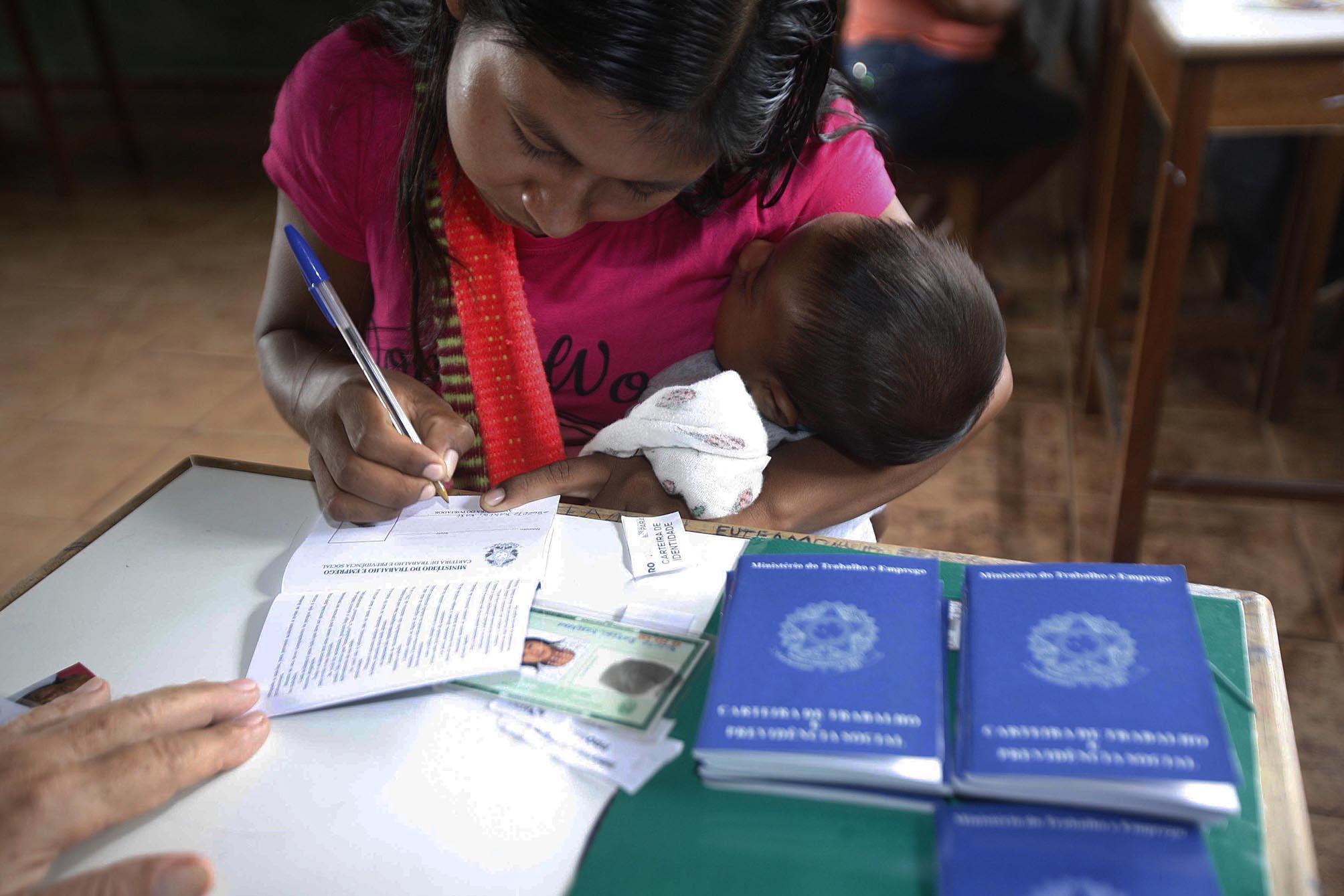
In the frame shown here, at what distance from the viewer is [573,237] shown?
121 cm

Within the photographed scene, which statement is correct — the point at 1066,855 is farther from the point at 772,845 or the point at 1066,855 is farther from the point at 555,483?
the point at 555,483

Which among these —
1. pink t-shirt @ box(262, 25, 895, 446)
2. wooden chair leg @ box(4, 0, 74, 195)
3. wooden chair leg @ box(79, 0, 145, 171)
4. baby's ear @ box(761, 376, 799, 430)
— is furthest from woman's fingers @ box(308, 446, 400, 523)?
wooden chair leg @ box(79, 0, 145, 171)

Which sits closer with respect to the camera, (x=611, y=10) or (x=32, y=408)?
(x=611, y=10)

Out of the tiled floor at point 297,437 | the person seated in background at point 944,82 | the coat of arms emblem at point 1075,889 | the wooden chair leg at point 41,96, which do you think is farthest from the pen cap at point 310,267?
the wooden chair leg at point 41,96

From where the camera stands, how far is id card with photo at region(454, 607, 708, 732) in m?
0.74

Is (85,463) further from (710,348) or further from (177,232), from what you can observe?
(710,348)

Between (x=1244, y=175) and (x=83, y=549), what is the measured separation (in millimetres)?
2876

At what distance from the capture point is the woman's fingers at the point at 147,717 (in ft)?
2.22

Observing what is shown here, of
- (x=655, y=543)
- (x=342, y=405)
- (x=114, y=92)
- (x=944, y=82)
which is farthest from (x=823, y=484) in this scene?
(x=114, y=92)

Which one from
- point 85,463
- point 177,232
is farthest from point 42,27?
point 85,463

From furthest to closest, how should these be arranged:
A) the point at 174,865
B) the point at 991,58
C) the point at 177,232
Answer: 1. the point at 177,232
2. the point at 991,58
3. the point at 174,865

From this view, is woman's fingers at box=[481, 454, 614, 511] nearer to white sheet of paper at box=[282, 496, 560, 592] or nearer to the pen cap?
white sheet of paper at box=[282, 496, 560, 592]

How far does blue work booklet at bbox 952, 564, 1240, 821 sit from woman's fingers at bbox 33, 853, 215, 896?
18.2 inches

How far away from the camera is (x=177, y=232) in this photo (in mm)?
3861
